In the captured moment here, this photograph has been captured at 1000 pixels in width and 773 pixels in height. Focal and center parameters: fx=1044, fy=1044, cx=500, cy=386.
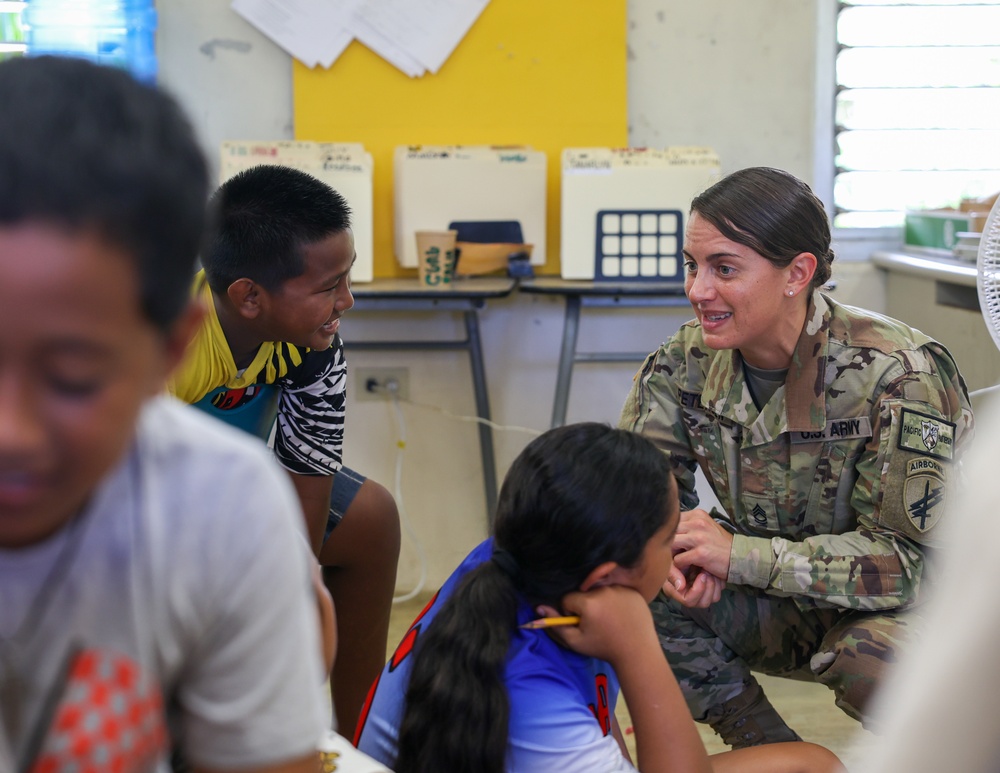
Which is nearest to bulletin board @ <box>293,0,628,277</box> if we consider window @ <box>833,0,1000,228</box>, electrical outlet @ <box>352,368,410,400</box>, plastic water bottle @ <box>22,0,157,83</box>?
electrical outlet @ <box>352,368,410,400</box>

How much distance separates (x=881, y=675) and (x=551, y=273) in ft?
6.12

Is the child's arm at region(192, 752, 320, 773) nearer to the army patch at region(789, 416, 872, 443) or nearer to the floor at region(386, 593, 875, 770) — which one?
the army patch at region(789, 416, 872, 443)

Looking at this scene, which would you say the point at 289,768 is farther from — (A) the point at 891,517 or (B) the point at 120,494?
(A) the point at 891,517

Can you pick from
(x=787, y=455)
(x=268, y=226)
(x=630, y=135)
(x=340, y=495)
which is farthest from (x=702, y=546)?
(x=630, y=135)

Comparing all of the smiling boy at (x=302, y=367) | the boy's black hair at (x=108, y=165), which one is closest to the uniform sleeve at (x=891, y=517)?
the smiling boy at (x=302, y=367)

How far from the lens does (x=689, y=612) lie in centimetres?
174

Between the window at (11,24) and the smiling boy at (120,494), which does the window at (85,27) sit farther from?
the smiling boy at (120,494)

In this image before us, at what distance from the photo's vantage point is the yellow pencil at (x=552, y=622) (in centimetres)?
117

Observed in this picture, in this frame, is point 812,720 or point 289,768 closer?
point 289,768

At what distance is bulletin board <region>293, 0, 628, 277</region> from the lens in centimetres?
307

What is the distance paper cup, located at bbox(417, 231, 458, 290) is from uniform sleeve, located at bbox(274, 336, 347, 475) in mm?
984

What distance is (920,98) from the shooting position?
3189 mm

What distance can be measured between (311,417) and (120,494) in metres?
1.28

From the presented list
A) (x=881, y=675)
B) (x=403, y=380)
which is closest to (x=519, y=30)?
(x=403, y=380)
